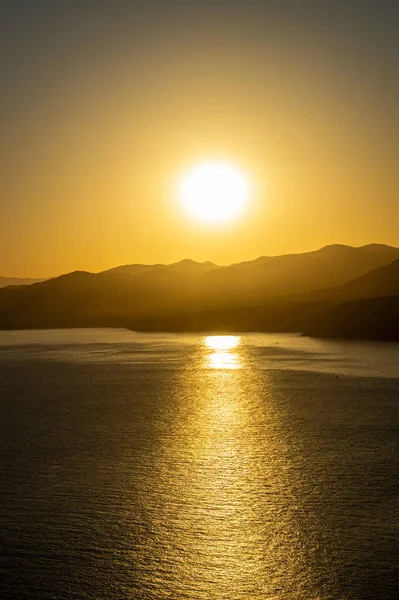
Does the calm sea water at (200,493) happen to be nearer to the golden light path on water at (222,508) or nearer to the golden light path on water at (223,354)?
the golden light path on water at (222,508)

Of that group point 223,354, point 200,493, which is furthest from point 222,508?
point 223,354

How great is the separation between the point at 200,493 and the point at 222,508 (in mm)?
1784

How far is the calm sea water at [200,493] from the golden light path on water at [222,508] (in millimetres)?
63

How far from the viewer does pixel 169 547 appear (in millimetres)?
18344

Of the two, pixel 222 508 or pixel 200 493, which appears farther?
pixel 200 493

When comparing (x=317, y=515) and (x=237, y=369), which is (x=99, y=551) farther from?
(x=237, y=369)

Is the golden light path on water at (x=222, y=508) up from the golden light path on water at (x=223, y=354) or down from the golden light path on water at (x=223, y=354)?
down

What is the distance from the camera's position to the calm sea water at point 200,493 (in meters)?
16.5

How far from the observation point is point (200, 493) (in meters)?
23.1

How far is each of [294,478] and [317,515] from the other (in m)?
4.22

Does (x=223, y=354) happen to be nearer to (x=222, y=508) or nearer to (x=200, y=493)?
(x=200, y=493)

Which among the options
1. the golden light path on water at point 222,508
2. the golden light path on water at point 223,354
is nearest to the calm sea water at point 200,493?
the golden light path on water at point 222,508

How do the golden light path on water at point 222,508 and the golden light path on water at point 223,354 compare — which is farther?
the golden light path on water at point 223,354

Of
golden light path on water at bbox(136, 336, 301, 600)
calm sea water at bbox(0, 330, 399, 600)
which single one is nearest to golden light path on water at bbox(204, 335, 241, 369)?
calm sea water at bbox(0, 330, 399, 600)
